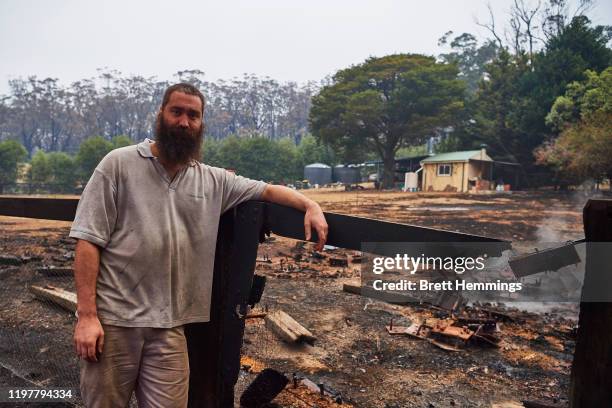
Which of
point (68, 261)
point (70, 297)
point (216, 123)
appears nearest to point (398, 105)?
point (68, 261)

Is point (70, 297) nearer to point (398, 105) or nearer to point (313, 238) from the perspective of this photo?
point (313, 238)

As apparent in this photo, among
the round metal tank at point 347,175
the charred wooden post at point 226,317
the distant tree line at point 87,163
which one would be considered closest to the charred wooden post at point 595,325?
the charred wooden post at point 226,317

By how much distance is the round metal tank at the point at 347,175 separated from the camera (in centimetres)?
5175

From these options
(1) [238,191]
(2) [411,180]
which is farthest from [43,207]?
(2) [411,180]

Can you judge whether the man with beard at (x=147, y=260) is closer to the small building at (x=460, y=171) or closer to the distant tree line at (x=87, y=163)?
the distant tree line at (x=87, y=163)

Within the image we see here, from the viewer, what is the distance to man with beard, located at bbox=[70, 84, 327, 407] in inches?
83.1

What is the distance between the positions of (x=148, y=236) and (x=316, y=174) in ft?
161

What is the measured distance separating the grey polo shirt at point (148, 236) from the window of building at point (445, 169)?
40.6 m

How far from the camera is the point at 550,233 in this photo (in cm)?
1520

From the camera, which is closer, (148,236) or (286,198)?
(148,236)

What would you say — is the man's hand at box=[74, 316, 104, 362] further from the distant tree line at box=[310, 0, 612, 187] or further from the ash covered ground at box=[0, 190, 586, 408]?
the distant tree line at box=[310, 0, 612, 187]

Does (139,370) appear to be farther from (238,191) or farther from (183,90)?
(183,90)

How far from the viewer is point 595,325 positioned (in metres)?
1.57

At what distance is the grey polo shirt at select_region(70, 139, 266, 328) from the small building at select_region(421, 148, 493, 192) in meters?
39.0
